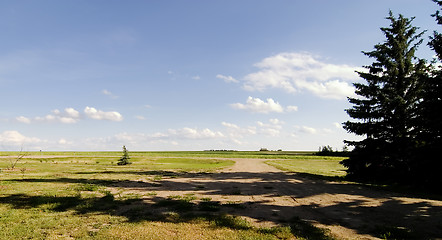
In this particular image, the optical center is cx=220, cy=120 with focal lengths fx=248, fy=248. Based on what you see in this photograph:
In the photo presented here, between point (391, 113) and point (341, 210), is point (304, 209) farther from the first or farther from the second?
point (391, 113)

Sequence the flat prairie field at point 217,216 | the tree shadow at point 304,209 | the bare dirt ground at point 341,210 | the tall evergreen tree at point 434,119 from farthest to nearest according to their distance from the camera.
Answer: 1. the tall evergreen tree at point 434,119
2. the tree shadow at point 304,209
3. the bare dirt ground at point 341,210
4. the flat prairie field at point 217,216

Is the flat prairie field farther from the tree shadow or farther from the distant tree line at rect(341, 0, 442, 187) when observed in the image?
the distant tree line at rect(341, 0, 442, 187)

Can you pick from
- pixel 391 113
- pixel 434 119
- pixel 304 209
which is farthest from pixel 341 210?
pixel 391 113

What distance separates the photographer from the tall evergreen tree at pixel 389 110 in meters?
22.4

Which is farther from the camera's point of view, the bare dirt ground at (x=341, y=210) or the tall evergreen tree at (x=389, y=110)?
the tall evergreen tree at (x=389, y=110)

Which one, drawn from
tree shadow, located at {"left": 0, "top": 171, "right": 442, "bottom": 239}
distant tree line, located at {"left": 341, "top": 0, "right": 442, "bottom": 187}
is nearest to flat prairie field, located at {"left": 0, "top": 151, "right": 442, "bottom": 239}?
tree shadow, located at {"left": 0, "top": 171, "right": 442, "bottom": 239}

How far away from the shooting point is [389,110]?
23.4 meters

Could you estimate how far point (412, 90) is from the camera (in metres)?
23.4

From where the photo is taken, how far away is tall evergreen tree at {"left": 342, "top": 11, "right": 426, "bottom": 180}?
22375mm

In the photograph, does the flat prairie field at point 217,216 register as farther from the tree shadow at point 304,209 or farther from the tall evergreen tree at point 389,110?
the tall evergreen tree at point 389,110

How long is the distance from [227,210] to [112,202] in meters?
5.83

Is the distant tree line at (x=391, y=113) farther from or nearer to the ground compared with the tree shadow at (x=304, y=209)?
farther from the ground

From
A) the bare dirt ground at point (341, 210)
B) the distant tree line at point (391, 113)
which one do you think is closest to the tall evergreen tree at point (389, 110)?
the distant tree line at point (391, 113)

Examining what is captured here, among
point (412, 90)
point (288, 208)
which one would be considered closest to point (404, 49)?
point (412, 90)
